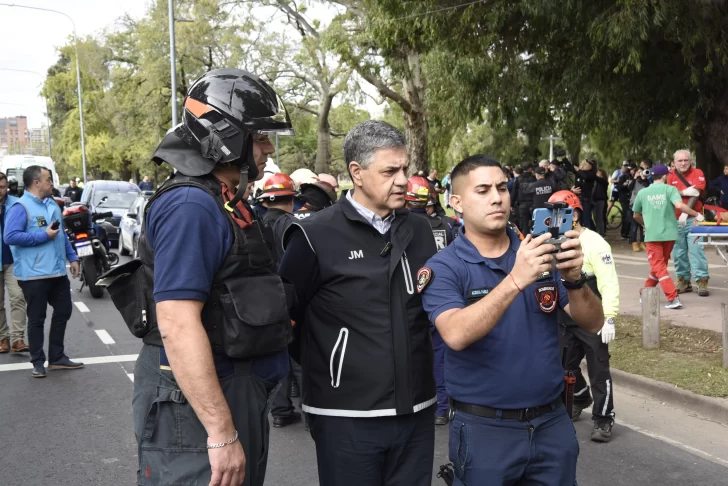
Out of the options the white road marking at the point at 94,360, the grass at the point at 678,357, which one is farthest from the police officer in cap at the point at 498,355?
the white road marking at the point at 94,360

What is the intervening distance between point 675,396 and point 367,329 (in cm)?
454

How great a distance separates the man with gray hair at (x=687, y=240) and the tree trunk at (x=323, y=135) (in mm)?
25646

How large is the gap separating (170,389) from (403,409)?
0.90 meters

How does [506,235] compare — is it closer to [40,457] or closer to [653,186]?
[40,457]

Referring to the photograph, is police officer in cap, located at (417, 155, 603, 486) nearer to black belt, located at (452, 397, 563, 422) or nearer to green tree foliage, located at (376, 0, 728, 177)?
black belt, located at (452, 397, 563, 422)

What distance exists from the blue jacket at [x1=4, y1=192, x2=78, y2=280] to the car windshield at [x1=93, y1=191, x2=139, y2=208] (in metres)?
14.1

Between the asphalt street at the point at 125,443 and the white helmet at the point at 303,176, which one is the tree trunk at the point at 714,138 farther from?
the asphalt street at the point at 125,443

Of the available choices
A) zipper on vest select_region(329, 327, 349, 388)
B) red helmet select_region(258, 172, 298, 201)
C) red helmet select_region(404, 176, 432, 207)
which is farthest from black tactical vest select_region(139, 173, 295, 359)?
red helmet select_region(404, 176, 432, 207)

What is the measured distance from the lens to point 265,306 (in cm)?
243

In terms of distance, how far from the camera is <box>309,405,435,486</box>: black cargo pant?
2916 mm

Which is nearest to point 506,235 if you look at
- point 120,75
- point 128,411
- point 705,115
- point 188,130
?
point 188,130

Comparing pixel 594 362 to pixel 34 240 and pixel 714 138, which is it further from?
pixel 714 138

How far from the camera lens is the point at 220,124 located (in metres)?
2.51

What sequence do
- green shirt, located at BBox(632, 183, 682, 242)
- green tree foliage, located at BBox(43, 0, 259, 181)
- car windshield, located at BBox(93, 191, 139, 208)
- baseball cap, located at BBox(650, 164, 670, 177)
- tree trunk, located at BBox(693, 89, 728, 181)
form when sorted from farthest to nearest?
green tree foliage, located at BBox(43, 0, 259, 181) < car windshield, located at BBox(93, 191, 139, 208) < tree trunk, located at BBox(693, 89, 728, 181) < baseball cap, located at BBox(650, 164, 670, 177) < green shirt, located at BBox(632, 183, 682, 242)
